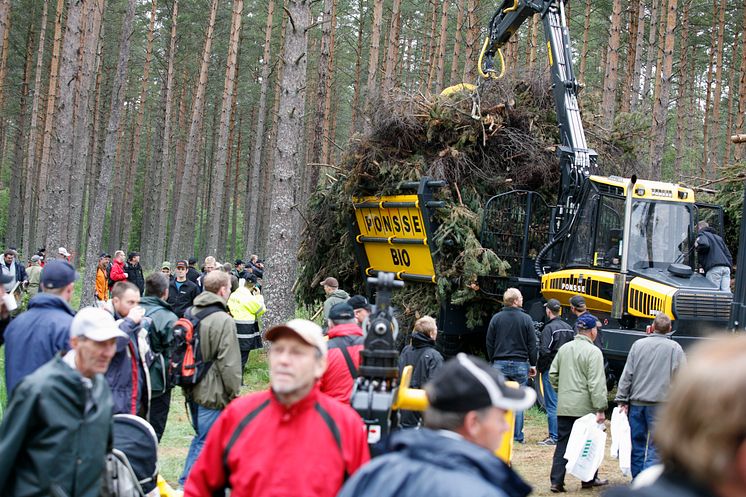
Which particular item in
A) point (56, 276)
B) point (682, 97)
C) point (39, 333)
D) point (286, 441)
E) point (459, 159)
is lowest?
point (286, 441)

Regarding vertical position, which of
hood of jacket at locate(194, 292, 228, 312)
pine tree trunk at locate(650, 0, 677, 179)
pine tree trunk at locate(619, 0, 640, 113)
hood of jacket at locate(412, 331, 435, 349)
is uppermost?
pine tree trunk at locate(619, 0, 640, 113)

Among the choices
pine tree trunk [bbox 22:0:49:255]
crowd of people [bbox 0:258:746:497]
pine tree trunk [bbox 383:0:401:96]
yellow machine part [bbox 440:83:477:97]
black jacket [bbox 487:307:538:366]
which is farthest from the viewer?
pine tree trunk [bbox 22:0:49:255]

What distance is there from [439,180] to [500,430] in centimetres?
1120

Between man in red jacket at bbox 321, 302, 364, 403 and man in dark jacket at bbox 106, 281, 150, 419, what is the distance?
1.38 meters

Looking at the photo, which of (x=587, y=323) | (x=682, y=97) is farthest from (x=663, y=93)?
(x=587, y=323)

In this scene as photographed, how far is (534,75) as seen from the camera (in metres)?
15.6

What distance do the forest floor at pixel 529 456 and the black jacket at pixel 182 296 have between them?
2.62 m

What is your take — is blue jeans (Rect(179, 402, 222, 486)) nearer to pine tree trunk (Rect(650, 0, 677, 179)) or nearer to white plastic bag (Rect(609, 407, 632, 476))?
white plastic bag (Rect(609, 407, 632, 476))

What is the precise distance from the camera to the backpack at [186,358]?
7.63 meters

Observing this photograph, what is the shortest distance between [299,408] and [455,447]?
4.05 feet

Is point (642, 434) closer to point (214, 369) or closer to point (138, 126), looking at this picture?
point (214, 369)

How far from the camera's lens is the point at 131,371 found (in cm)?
640

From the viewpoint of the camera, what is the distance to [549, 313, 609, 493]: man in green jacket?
906 cm

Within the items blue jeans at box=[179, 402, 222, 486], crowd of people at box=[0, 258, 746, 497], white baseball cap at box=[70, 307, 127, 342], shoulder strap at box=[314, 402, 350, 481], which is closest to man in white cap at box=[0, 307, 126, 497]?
crowd of people at box=[0, 258, 746, 497]
